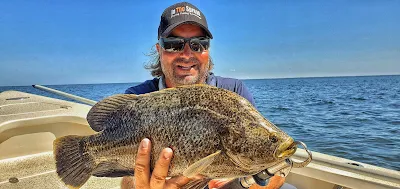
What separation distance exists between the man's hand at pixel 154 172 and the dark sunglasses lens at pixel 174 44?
4.15ft

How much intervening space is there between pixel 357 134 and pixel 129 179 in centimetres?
1278

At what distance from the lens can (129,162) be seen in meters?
2.06

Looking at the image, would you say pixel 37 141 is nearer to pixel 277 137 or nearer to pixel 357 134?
pixel 277 137

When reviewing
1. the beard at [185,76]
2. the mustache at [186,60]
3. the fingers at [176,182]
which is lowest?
the fingers at [176,182]

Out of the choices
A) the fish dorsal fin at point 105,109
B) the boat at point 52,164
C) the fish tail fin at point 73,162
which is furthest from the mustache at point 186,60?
the boat at point 52,164

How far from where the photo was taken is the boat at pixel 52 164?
3.23 meters

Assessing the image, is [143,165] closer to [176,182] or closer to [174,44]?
[176,182]

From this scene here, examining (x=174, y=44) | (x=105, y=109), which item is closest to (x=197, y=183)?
(x=105, y=109)

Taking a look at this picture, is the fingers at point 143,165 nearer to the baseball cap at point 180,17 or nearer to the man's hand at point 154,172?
the man's hand at point 154,172

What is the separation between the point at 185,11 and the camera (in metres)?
3.01

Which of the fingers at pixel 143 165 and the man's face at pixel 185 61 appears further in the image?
the man's face at pixel 185 61

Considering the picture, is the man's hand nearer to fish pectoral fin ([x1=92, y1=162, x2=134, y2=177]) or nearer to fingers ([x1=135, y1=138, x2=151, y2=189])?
fingers ([x1=135, y1=138, x2=151, y2=189])

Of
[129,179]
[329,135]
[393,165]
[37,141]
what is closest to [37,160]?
[37,141]

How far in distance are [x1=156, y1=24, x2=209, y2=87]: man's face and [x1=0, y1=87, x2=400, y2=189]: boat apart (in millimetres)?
1642
